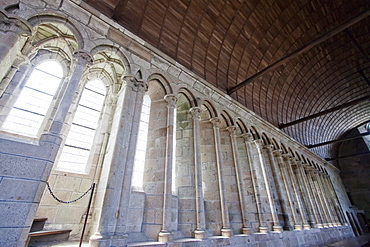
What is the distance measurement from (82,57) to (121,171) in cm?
245

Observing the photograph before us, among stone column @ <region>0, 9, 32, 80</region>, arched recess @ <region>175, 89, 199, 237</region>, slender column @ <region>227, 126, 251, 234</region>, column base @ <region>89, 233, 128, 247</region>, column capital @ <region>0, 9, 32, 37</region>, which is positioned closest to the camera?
column base @ <region>89, 233, 128, 247</region>

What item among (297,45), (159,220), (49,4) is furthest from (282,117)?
(49,4)

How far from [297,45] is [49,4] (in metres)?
8.46

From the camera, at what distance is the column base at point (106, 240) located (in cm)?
300

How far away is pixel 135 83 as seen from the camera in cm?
461

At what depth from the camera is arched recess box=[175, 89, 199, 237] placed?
458 cm

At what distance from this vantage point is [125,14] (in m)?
5.18

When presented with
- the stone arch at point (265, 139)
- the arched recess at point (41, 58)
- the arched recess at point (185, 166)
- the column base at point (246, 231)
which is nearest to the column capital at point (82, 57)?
the arched recess at point (41, 58)

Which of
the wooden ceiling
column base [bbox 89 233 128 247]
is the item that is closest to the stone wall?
column base [bbox 89 233 128 247]

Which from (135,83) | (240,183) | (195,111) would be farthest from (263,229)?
(135,83)

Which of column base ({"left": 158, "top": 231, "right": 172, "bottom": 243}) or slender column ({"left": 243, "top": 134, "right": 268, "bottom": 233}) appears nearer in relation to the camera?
column base ({"left": 158, "top": 231, "right": 172, "bottom": 243})

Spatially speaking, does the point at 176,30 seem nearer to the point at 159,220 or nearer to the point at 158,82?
the point at 158,82

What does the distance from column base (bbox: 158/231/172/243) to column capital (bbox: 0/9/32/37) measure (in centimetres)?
443

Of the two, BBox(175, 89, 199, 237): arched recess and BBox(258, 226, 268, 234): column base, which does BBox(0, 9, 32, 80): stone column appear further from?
BBox(258, 226, 268, 234): column base
